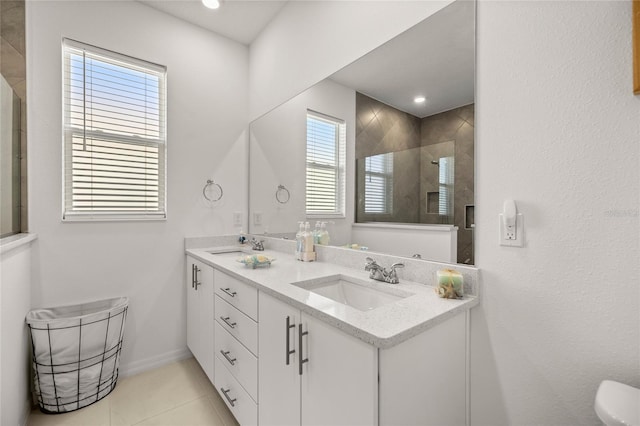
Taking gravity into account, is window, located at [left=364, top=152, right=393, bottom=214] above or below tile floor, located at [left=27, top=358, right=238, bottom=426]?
above

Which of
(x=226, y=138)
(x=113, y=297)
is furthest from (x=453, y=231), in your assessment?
(x=113, y=297)

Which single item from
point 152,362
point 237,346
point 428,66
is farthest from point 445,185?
point 152,362

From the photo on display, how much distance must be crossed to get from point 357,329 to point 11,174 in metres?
2.10

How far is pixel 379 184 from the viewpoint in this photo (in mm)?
1533

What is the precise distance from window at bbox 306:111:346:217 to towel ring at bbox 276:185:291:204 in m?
0.26

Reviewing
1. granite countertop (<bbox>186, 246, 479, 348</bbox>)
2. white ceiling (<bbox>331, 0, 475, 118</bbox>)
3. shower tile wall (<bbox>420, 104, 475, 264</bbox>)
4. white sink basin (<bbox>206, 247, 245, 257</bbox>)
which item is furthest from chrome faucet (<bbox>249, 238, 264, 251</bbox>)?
shower tile wall (<bbox>420, 104, 475, 264</bbox>)

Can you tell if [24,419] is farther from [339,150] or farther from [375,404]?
[339,150]

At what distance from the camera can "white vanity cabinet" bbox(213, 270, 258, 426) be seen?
1.33 meters

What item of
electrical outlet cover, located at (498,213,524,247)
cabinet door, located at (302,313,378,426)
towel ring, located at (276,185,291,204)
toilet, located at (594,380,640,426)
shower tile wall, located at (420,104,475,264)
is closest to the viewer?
toilet, located at (594,380,640,426)

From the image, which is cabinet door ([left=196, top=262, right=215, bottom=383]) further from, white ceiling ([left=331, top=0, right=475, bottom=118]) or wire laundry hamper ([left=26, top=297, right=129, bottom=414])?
white ceiling ([left=331, top=0, right=475, bottom=118])

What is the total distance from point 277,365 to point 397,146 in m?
1.14

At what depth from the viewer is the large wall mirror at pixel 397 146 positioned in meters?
1.17

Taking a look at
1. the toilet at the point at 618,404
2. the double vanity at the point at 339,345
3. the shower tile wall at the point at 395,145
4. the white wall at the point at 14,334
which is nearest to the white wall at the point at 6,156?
the white wall at the point at 14,334

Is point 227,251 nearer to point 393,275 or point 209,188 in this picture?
point 209,188
